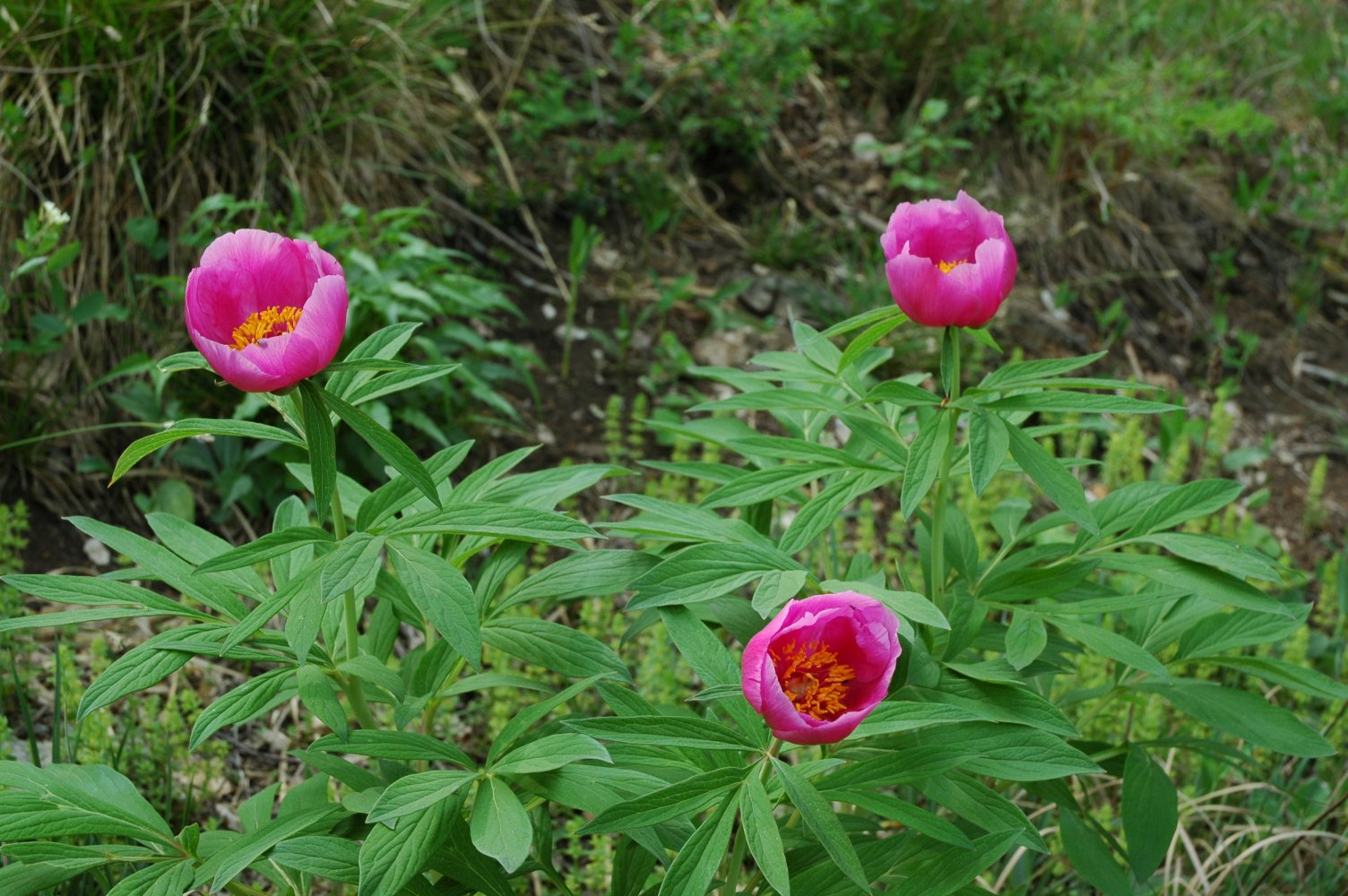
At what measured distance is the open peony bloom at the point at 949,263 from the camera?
131cm

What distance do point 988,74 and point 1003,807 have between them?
4026 mm

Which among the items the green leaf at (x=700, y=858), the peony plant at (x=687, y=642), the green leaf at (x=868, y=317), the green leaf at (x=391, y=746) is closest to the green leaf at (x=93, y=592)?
the peony plant at (x=687, y=642)

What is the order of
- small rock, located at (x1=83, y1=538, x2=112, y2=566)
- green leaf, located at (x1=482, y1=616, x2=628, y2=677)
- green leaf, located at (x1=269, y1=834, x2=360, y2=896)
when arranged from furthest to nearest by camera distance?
small rock, located at (x1=83, y1=538, x2=112, y2=566)
green leaf, located at (x1=482, y1=616, x2=628, y2=677)
green leaf, located at (x1=269, y1=834, x2=360, y2=896)

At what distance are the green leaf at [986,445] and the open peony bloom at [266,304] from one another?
66 centimetres

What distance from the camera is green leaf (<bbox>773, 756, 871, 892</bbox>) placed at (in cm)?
109

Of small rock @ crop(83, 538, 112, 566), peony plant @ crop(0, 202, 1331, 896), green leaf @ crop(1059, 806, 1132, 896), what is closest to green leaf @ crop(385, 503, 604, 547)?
peony plant @ crop(0, 202, 1331, 896)

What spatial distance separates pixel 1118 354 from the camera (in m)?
4.45

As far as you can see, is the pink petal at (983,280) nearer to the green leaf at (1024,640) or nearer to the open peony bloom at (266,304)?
the green leaf at (1024,640)

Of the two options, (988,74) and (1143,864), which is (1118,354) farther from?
(1143,864)

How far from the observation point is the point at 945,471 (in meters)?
1.41

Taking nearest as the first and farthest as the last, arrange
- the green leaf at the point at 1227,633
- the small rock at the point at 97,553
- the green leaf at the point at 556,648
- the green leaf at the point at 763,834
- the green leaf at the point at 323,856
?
the green leaf at the point at 763,834 → the green leaf at the point at 323,856 → the green leaf at the point at 556,648 → the green leaf at the point at 1227,633 → the small rock at the point at 97,553

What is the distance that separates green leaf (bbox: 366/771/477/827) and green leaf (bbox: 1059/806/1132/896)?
78 cm

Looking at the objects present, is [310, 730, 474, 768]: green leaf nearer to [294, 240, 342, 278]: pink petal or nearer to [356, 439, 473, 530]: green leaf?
[356, 439, 473, 530]: green leaf

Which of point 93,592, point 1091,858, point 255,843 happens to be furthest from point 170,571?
point 1091,858
